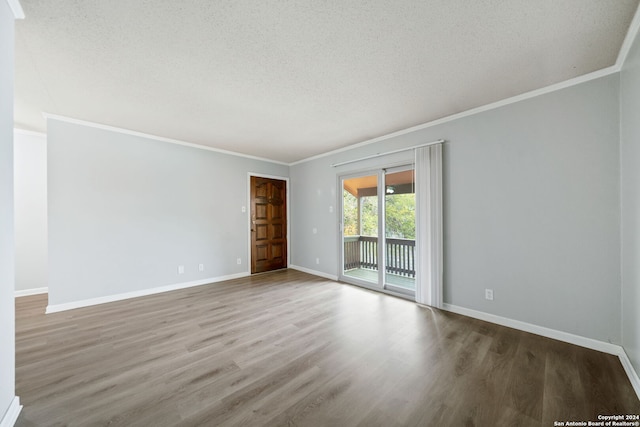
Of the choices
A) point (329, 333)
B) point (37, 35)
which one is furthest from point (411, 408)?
point (37, 35)

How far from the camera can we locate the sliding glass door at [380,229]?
12.8 feet

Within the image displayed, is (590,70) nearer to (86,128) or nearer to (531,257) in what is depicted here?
(531,257)

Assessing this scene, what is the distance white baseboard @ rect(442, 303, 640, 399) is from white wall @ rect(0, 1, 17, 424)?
4.09m

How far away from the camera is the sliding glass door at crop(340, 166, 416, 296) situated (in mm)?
3887

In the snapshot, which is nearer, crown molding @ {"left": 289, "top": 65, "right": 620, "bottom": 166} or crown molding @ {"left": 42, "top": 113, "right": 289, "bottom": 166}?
crown molding @ {"left": 289, "top": 65, "right": 620, "bottom": 166}

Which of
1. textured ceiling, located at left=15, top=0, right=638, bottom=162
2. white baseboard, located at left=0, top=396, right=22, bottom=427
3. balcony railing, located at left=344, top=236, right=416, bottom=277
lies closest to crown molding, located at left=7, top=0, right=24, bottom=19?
textured ceiling, located at left=15, top=0, right=638, bottom=162

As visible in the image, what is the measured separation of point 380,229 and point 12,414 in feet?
13.4

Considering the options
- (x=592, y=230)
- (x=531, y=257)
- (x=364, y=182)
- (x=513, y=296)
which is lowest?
(x=513, y=296)

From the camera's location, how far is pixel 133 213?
12.5 ft

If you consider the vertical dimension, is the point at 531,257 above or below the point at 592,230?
below

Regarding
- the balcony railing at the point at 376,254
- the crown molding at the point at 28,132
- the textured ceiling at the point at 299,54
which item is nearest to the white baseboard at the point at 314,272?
the balcony railing at the point at 376,254

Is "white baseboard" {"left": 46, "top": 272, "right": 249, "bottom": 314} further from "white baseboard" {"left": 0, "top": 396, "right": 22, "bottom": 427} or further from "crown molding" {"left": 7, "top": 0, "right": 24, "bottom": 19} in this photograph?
"crown molding" {"left": 7, "top": 0, "right": 24, "bottom": 19}

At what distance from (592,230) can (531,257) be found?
55 centimetres

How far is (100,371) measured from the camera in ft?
6.50
